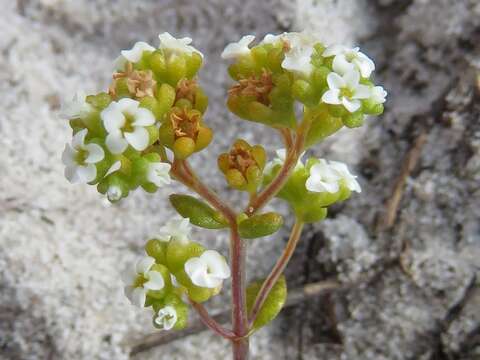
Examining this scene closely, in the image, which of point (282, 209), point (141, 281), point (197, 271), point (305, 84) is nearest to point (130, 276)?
point (141, 281)

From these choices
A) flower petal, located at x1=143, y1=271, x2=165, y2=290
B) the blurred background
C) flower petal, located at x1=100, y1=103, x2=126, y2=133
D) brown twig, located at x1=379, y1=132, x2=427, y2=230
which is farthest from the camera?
brown twig, located at x1=379, y1=132, x2=427, y2=230

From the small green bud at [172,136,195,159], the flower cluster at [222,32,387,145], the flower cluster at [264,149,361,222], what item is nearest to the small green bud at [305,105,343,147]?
the flower cluster at [222,32,387,145]

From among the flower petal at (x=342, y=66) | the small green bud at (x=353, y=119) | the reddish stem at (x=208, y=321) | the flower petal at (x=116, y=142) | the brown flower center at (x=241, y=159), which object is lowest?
the reddish stem at (x=208, y=321)

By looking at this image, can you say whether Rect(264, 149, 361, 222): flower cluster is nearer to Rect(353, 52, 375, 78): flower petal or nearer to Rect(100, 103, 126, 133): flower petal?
Rect(353, 52, 375, 78): flower petal

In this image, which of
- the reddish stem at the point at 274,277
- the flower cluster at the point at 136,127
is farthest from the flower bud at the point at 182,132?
the reddish stem at the point at 274,277

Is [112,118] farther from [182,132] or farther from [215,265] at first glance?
[215,265]

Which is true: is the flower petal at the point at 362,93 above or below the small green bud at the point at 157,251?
above

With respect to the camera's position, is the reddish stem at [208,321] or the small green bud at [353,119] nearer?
the small green bud at [353,119]

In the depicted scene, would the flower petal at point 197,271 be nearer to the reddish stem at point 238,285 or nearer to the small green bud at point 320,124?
the reddish stem at point 238,285
